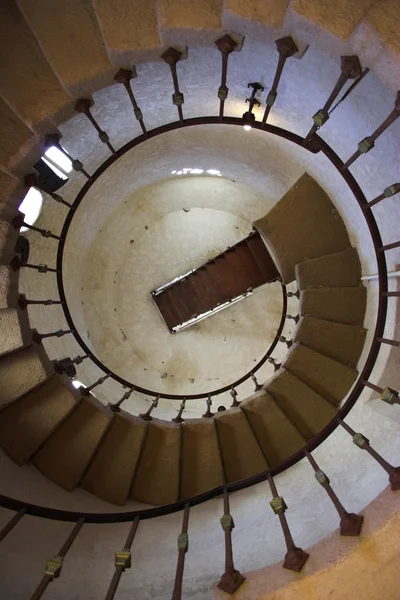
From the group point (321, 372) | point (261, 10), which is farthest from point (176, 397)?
point (261, 10)

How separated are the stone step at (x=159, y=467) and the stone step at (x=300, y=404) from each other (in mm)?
1011

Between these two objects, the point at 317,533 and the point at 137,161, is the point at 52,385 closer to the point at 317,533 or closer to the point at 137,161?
the point at 317,533

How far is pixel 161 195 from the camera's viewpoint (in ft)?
20.5

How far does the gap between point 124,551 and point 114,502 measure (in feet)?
4.85

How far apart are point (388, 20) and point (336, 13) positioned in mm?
256

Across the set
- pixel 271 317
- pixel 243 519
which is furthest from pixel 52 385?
pixel 271 317

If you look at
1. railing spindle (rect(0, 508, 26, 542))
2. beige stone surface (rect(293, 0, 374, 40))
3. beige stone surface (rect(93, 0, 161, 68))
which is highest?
beige stone surface (rect(93, 0, 161, 68))

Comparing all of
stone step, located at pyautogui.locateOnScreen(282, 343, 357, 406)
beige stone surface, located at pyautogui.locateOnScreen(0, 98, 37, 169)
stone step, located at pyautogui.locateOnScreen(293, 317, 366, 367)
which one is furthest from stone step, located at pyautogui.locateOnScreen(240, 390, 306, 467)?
beige stone surface, located at pyautogui.locateOnScreen(0, 98, 37, 169)

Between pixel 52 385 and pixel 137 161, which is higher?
pixel 137 161

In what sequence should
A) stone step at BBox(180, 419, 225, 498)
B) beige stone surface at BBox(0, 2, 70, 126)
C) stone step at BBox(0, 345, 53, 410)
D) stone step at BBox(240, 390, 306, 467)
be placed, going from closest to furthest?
1. beige stone surface at BBox(0, 2, 70, 126)
2. stone step at BBox(0, 345, 53, 410)
3. stone step at BBox(180, 419, 225, 498)
4. stone step at BBox(240, 390, 306, 467)

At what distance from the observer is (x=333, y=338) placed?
13.5ft

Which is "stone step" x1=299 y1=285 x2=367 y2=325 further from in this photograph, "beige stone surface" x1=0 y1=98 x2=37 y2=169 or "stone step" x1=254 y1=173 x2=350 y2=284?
"beige stone surface" x1=0 y1=98 x2=37 y2=169

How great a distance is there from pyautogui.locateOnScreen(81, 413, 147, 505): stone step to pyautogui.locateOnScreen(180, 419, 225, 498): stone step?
429 mm

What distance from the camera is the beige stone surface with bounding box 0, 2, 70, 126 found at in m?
2.61
